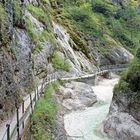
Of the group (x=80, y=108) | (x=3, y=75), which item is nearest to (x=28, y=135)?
(x=3, y=75)

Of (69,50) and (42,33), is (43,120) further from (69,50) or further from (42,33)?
(69,50)

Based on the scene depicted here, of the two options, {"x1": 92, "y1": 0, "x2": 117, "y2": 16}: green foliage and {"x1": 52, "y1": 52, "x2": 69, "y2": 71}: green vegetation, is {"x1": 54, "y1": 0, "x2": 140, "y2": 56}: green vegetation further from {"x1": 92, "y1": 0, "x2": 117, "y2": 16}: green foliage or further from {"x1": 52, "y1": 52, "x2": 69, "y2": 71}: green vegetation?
{"x1": 52, "y1": 52, "x2": 69, "y2": 71}: green vegetation

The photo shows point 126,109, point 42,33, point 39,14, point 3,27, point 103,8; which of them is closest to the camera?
point 3,27

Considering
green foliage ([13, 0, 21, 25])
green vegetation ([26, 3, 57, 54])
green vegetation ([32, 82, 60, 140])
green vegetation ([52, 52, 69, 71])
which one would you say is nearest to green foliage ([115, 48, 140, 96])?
green vegetation ([32, 82, 60, 140])

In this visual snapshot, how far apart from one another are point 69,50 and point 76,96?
1431 cm

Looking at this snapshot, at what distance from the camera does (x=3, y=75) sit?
76.9 ft

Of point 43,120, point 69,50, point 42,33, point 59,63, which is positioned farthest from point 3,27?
point 69,50

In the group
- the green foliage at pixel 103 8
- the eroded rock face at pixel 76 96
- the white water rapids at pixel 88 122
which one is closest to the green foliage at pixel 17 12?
the white water rapids at pixel 88 122

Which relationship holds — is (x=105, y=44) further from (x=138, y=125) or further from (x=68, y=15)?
(x=138, y=125)

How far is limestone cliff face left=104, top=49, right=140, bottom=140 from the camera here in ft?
87.8

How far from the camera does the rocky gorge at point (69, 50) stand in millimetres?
26312

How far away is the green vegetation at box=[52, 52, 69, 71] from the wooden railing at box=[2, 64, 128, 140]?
190cm

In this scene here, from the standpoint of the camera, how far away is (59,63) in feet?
158

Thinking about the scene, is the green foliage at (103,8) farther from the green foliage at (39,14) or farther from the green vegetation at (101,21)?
the green foliage at (39,14)
